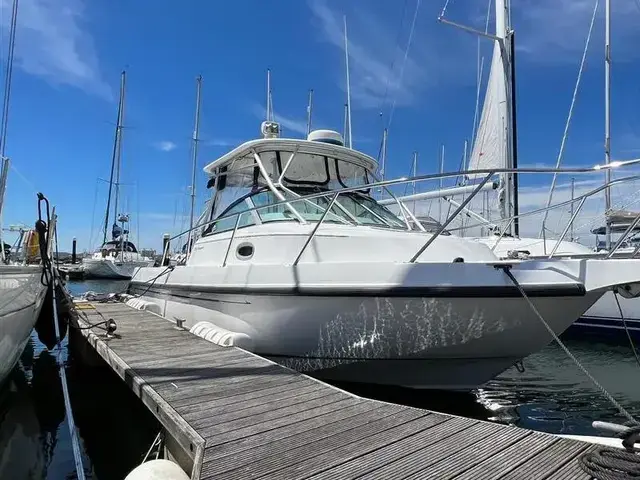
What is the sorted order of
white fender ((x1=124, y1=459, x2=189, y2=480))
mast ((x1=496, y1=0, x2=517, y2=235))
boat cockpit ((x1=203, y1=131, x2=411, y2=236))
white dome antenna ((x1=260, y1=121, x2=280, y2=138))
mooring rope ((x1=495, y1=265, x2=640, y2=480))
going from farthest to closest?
mast ((x1=496, y1=0, x2=517, y2=235)) → white dome antenna ((x1=260, y1=121, x2=280, y2=138)) → boat cockpit ((x1=203, y1=131, x2=411, y2=236)) → white fender ((x1=124, y1=459, x2=189, y2=480)) → mooring rope ((x1=495, y1=265, x2=640, y2=480))

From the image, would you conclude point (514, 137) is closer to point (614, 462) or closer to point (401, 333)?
point (401, 333)

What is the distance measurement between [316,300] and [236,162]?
3.39m

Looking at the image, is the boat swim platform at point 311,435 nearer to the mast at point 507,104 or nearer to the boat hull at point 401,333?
the boat hull at point 401,333

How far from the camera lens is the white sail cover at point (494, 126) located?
11766 millimetres

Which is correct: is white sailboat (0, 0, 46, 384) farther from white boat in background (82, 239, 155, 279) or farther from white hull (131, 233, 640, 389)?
white boat in background (82, 239, 155, 279)

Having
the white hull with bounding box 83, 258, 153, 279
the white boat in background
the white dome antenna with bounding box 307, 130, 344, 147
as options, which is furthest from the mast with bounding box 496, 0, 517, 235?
the white hull with bounding box 83, 258, 153, 279

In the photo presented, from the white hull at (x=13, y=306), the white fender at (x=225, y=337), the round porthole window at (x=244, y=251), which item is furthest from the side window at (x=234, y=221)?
the white hull at (x=13, y=306)

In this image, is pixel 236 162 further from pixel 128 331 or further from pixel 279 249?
pixel 128 331

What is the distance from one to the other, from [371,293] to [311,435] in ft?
6.90

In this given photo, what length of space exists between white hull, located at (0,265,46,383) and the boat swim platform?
3.33 ft

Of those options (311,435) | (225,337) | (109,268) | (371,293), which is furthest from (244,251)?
(109,268)

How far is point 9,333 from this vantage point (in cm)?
427

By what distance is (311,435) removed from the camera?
2.82m

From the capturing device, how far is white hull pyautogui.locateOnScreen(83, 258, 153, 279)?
34.5m
